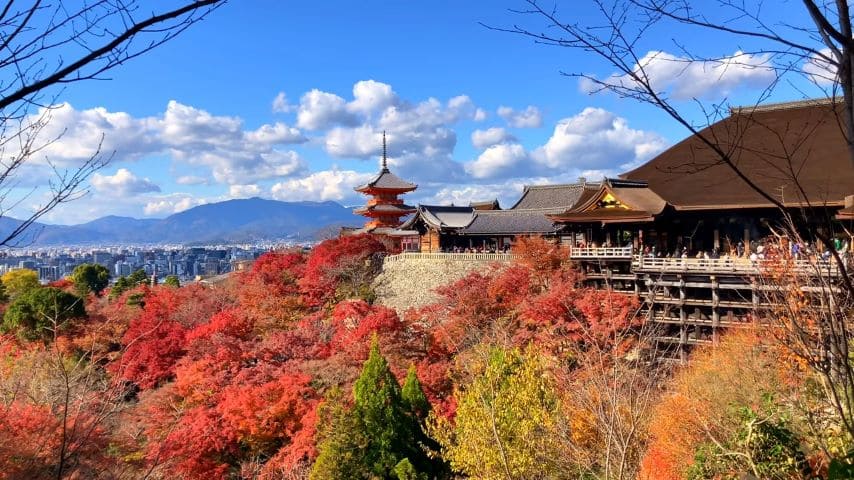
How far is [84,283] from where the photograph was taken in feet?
114

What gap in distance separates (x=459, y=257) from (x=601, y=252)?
25.0ft

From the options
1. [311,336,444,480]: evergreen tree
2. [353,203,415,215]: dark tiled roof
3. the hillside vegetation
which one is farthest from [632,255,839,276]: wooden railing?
[353,203,415,215]: dark tiled roof

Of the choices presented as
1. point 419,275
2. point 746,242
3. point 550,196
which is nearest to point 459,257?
point 419,275

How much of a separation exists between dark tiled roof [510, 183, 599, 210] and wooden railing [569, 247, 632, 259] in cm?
724

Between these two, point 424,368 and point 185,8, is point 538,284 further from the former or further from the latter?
point 185,8

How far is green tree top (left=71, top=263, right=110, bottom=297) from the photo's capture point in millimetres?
36291

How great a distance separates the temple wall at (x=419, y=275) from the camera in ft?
77.3

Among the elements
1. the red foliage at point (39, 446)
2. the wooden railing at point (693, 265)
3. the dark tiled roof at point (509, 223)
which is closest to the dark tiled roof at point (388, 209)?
the dark tiled roof at point (509, 223)

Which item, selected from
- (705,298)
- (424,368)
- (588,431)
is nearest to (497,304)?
(424,368)

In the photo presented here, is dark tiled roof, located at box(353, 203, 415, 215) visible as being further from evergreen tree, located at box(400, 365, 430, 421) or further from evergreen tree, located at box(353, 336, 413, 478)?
evergreen tree, located at box(353, 336, 413, 478)

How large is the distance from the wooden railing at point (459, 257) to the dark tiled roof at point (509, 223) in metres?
2.58

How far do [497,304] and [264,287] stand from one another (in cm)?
994

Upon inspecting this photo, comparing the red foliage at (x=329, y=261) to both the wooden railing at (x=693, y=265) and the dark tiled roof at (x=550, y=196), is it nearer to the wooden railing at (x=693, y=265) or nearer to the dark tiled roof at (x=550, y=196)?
the dark tiled roof at (x=550, y=196)

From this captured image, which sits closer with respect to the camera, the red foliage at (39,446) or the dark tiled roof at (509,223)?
the red foliage at (39,446)
